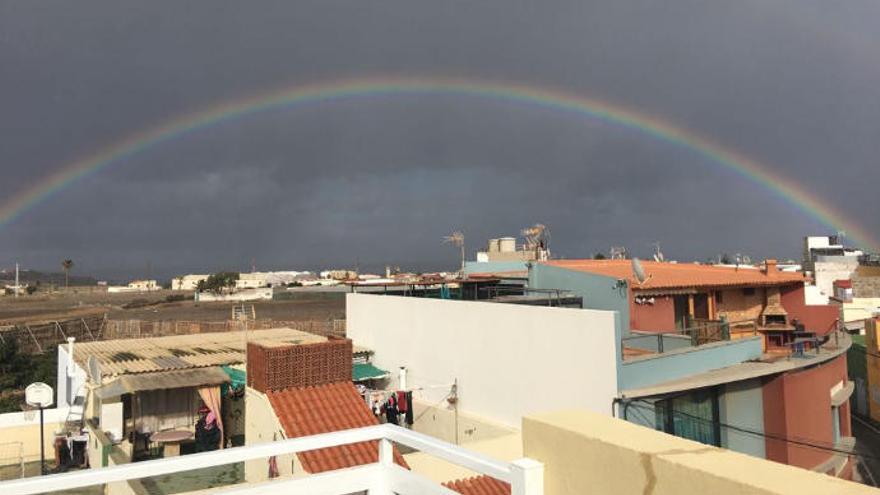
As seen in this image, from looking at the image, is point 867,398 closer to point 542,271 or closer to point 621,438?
point 542,271

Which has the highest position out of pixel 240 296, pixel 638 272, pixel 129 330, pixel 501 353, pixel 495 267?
pixel 495 267

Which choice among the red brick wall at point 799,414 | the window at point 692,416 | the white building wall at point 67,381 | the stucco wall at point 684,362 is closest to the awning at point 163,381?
the white building wall at point 67,381

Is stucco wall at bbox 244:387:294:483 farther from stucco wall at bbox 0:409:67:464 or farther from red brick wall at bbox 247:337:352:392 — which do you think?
stucco wall at bbox 0:409:67:464

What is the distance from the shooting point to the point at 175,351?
18.7 meters

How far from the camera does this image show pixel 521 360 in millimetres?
14461

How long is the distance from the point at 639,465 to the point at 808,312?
82.4 feet

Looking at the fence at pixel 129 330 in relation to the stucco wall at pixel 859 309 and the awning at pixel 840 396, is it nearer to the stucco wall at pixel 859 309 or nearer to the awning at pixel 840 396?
the awning at pixel 840 396

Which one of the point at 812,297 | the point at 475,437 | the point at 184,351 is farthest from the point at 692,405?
the point at 812,297

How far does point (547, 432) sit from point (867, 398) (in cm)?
4167

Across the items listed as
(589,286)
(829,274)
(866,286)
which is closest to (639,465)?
(589,286)

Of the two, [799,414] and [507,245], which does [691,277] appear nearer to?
[799,414]

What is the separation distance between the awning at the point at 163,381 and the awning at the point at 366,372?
13.4 ft

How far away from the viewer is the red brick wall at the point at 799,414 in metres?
15.7

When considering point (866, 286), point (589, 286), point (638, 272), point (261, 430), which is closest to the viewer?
point (261, 430)
